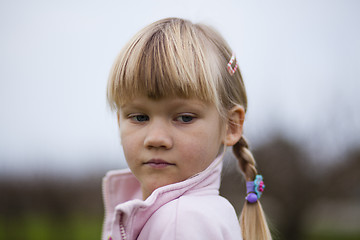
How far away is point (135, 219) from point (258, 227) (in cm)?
91

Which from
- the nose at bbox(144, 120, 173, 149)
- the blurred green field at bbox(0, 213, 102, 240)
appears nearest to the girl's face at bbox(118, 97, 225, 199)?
the nose at bbox(144, 120, 173, 149)

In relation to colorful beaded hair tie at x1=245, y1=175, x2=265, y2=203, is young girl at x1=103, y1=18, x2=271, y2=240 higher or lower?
higher

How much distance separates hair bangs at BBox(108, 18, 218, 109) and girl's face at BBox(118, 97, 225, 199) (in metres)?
0.05

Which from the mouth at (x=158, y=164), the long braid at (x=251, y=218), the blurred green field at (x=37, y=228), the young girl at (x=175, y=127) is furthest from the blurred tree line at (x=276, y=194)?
the mouth at (x=158, y=164)

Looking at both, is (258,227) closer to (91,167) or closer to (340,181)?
(340,181)

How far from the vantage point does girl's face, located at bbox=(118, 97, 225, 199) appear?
1777mm

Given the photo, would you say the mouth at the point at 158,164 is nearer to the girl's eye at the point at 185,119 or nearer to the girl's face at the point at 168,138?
the girl's face at the point at 168,138

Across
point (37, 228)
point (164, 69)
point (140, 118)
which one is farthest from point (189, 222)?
point (37, 228)

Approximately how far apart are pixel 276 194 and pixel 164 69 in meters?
9.49

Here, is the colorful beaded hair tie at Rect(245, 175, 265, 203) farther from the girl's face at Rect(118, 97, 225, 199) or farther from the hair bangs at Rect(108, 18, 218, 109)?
the hair bangs at Rect(108, 18, 218, 109)

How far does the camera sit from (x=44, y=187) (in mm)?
11711

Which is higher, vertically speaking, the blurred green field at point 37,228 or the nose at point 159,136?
the nose at point 159,136

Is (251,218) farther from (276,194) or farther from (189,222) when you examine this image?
(276,194)

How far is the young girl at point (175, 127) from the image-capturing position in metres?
1.63
